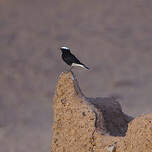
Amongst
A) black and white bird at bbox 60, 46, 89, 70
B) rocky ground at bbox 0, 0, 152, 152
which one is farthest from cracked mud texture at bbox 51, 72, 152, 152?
rocky ground at bbox 0, 0, 152, 152

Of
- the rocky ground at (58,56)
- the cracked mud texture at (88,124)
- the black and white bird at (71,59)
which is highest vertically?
the rocky ground at (58,56)

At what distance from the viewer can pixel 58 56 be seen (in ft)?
90.8

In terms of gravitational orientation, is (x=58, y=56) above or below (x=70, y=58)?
above

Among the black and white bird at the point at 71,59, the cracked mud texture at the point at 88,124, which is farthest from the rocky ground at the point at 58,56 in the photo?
the cracked mud texture at the point at 88,124

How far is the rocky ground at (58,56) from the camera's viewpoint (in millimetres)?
22203

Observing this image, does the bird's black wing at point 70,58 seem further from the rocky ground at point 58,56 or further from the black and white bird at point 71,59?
the rocky ground at point 58,56

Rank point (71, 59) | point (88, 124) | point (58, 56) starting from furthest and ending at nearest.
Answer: point (58, 56) < point (71, 59) < point (88, 124)

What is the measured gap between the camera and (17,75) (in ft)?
88.2

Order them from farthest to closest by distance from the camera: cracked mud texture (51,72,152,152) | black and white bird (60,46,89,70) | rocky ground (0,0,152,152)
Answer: rocky ground (0,0,152,152), black and white bird (60,46,89,70), cracked mud texture (51,72,152,152)

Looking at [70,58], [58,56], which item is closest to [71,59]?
[70,58]

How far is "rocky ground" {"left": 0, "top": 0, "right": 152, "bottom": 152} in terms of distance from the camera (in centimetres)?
2220

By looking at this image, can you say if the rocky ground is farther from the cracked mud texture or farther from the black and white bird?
the cracked mud texture

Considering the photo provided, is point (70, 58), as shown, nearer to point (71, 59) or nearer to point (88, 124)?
point (71, 59)

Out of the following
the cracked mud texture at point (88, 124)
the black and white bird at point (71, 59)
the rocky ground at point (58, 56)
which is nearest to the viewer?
the cracked mud texture at point (88, 124)
